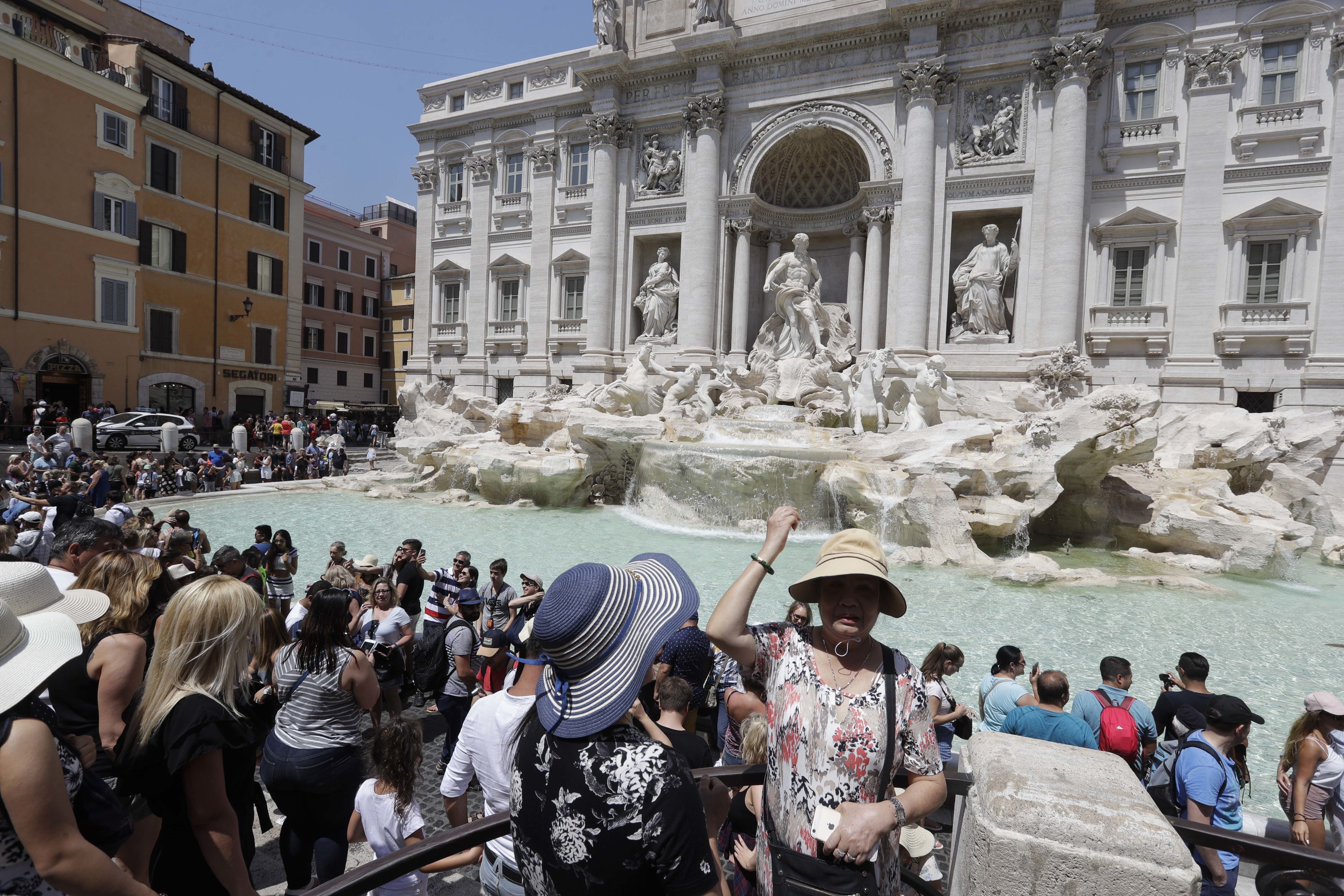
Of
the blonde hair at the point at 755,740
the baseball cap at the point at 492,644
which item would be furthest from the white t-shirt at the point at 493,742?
the baseball cap at the point at 492,644

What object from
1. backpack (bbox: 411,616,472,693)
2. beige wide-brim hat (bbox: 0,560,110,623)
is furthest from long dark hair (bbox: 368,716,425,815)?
backpack (bbox: 411,616,472,693)

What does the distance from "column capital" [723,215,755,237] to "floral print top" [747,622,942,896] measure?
19064mm

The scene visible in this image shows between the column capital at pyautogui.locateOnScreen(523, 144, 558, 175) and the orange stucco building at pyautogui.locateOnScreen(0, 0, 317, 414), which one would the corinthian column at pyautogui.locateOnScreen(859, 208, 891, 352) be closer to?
the column capital at pyautogui.locateOnScreen(523, 144, 558, 175)

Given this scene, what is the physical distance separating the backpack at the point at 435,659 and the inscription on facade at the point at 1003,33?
1869cm

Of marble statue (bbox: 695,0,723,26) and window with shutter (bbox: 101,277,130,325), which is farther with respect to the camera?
window with shutter (bbox: 101,277,130,325)

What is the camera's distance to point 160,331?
22.5m

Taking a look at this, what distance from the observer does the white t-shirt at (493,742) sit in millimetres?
2309

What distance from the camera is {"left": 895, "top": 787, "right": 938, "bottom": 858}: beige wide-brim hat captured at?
8.27ft

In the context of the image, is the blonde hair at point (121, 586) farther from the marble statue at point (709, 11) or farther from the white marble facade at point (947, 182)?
the marble statue at point (709, 11)

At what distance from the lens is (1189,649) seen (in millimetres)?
6375

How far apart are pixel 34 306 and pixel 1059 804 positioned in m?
25.8

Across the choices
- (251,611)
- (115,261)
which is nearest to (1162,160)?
(251,611)

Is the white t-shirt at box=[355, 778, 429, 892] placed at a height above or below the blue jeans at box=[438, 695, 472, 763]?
above

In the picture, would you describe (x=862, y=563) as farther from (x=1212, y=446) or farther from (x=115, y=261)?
(x=115, y=261)
